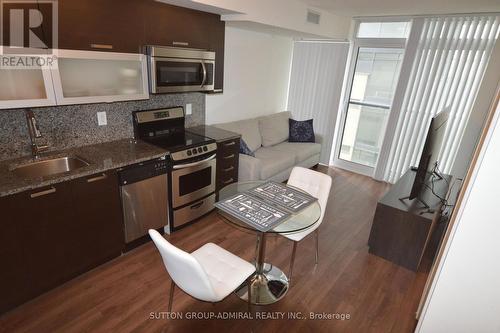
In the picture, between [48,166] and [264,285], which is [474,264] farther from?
[48,166]

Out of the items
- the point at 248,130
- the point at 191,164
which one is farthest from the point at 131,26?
the point at 248,130

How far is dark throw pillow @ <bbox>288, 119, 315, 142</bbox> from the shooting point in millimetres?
4898

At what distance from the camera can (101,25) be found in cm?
214

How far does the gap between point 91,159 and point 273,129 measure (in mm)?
2990

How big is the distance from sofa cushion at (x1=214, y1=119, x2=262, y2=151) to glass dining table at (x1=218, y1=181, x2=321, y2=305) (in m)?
1.68

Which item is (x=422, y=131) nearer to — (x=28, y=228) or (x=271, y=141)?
(x=271, y=141)

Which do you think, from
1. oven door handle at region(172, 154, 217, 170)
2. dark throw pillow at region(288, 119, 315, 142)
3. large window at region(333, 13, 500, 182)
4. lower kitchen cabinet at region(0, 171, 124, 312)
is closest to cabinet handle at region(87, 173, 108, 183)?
lower kitchen cabinet at region(0, 171, 124, 312)

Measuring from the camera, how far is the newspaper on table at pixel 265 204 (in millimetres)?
1849

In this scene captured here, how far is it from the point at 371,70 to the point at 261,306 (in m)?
4.15

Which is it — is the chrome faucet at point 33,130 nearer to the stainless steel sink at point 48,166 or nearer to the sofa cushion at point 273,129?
the stainless steel sink at point 48,166

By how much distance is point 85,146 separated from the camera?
2.57m

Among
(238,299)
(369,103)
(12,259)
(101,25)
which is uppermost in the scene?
(101,25)

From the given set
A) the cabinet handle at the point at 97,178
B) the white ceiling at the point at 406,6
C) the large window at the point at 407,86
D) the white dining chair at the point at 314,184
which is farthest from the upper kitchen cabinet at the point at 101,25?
the large window at the point at 407,86

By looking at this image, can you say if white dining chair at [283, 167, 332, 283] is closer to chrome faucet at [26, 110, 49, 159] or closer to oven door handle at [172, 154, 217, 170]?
oven door handle at [172, 154, 217, 170]
